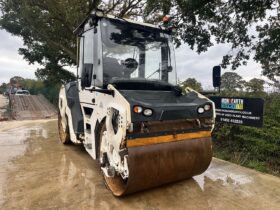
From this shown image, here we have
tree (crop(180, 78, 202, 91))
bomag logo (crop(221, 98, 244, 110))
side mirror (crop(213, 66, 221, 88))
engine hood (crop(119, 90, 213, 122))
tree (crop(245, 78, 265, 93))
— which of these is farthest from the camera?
tree (crop(180, 78, 202, 91))

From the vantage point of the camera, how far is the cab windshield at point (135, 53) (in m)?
→ 4.01

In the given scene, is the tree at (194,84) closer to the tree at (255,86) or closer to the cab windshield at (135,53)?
the tree at (255,86)

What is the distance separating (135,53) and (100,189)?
2.15 metres

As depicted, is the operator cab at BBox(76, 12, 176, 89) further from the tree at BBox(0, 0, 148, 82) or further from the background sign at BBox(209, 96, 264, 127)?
the tree at BBox(0, 0, 148, 82)

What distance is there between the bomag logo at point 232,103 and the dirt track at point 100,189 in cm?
113

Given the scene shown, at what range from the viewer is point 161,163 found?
3.40 m

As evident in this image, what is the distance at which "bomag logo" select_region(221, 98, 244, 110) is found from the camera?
525 cm

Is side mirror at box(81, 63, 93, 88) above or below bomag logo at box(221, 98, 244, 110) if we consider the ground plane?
above

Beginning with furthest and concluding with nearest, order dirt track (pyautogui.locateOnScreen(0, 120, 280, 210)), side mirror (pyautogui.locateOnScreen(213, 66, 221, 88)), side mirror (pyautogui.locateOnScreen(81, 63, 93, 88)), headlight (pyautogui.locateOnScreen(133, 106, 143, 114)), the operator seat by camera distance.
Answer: side mirror (pyautogui.locateOnScreen(213, 66, 221, 88))
side mirror (pyautogui.locateOnScreen(81, 63, 93, 88))
the operator seat
dirt track (pyautogui.locateOnScreen(0, 120, 280, 210))
headlight (pyautogui.locateOnScreen(133, 106, 143, 114))

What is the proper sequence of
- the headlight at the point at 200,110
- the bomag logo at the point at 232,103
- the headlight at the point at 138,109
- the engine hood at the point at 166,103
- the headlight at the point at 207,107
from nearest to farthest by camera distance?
the headlight at the point at 138,109 < the engine hood at the point at 166,103 < the headlight at the point at 200,110 < the headlight at the point at 207,107 < the bomag logo at the point at 232,103

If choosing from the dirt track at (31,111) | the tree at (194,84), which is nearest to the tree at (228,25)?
the tree at (194,84)

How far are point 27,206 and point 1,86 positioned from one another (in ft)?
299

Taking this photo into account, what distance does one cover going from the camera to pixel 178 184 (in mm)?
4023

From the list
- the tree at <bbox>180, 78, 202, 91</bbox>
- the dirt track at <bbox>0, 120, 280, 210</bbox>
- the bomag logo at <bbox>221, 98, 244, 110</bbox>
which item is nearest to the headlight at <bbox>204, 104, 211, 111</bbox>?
the dirt track at <bbox>0, 120, 280, 210</bbox>
